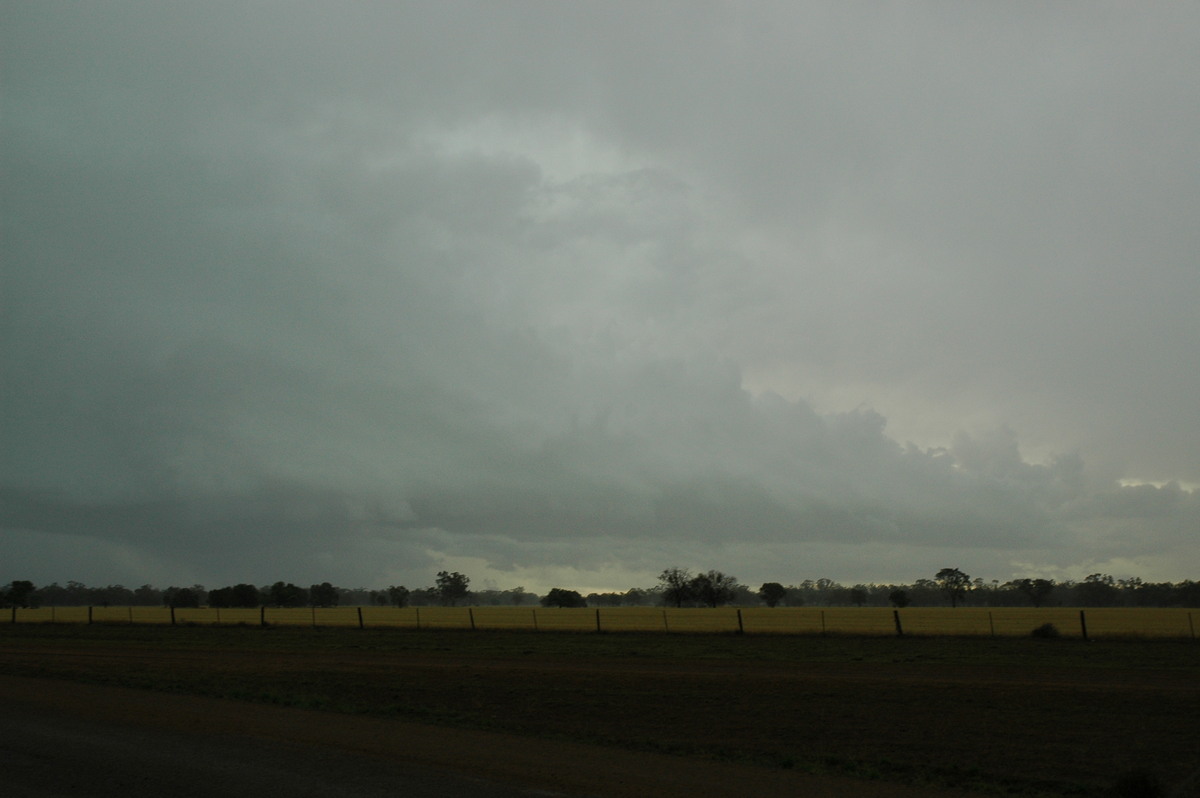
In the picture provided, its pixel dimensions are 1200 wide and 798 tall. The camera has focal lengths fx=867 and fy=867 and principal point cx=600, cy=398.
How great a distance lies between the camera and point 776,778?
492 inches

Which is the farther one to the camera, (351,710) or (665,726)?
(351,710)

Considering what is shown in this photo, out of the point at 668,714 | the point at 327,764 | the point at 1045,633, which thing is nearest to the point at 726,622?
the point at 1045,633

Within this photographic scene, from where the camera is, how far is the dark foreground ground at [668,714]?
12680 mm

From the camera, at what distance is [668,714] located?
61.9 ft

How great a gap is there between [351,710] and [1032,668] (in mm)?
20825

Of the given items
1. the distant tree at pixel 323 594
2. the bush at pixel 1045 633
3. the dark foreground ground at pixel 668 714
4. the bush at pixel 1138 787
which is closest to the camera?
the bush at pixel 1138 787

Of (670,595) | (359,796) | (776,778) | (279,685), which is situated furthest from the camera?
(670,595)

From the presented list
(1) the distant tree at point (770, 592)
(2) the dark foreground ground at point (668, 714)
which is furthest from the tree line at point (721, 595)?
(2) the dark foreground ground at point (668, 714)

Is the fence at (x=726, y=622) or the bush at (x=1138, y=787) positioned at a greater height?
the bush at (x=1138, y=787)

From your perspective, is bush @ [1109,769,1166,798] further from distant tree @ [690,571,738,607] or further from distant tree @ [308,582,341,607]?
distant tree @ [308,582,341,607]

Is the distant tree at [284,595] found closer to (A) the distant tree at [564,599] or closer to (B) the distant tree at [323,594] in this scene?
(B) the distant tree at [323,594]

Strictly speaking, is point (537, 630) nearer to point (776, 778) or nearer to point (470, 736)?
point (470, 736)

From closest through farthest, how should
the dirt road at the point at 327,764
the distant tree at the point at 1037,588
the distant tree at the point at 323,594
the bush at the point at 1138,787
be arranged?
the dirt road at the point at 327,764 < the bush at the point at 1138,787 < the distant tree at the point at 1037,588 < the distant tree at the point at 323,594

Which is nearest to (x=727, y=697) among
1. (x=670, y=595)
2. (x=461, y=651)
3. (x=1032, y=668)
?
(x=1032, y=668)
